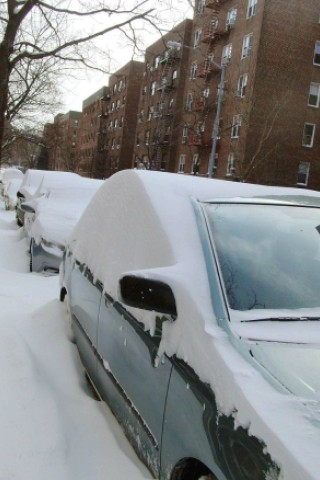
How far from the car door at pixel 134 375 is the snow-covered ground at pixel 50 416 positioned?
0.42ft

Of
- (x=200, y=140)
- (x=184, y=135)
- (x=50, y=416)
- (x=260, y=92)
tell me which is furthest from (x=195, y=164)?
(x=50, y=416)

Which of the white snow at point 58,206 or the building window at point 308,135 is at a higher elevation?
the building window at point 308,135

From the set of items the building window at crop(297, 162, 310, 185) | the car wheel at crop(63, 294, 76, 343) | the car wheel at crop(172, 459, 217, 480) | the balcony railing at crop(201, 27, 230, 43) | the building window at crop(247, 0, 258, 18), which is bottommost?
the car wheel at crop(63, 294, 76, 343)

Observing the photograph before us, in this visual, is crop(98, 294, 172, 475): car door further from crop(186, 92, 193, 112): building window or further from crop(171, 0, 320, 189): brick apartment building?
crop(186, 92, 193, 112): building window

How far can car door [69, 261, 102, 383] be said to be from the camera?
9.93 feet

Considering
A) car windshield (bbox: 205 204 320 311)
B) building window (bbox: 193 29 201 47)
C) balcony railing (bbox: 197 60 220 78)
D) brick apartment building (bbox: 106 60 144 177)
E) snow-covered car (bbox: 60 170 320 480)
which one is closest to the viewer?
snow-covered car (bbox: 60 170 320 480)

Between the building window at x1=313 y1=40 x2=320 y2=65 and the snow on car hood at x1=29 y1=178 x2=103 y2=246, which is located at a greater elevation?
the building window at x1=313 y1=40 x2=320 y2=65

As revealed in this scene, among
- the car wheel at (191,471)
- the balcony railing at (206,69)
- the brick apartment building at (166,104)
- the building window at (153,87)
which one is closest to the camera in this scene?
the car wheel at (191,471)

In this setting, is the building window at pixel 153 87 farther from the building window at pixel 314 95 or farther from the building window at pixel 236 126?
the building window at pixel 314 95

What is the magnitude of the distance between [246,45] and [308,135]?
7326mm

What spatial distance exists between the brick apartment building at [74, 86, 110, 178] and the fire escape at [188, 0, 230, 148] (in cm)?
2643

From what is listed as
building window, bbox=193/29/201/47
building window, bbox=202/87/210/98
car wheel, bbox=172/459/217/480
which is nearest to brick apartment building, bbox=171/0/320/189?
building window, bbox=202/87/210/98

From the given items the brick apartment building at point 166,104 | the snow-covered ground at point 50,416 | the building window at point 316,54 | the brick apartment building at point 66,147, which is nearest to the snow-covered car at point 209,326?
the snow-covered ground at point 50,416

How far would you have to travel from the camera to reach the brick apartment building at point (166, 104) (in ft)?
138
